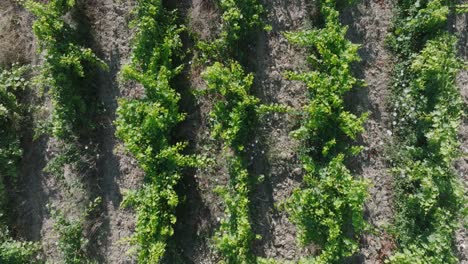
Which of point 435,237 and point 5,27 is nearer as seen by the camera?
point 435,237

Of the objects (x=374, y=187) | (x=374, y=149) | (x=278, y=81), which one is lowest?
(x=374, y=187)

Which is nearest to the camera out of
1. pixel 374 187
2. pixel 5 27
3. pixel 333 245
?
pixel 333 245

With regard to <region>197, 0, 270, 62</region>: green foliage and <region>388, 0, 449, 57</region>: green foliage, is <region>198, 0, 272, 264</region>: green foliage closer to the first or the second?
<region>197, 0, 270, 62</region>: green foliage

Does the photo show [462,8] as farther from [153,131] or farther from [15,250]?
[15,250]

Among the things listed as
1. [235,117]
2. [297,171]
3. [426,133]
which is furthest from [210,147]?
[426,133]

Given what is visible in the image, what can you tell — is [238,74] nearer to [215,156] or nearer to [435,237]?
[215,156]

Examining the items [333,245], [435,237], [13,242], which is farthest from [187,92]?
[435,237]

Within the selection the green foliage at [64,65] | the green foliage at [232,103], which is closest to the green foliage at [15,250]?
the green foliage at [64,65]
